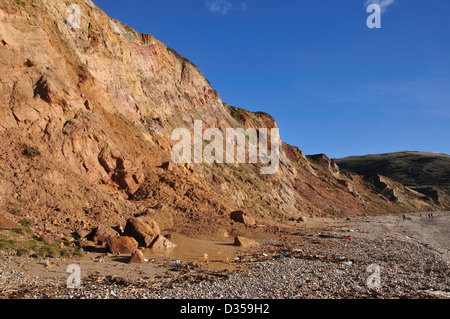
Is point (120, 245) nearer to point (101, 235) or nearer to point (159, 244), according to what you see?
point (101, 235)

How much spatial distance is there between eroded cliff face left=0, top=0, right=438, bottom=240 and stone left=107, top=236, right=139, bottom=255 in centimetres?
218

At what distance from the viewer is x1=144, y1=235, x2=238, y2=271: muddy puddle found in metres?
11.1

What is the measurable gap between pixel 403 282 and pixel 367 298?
2534 millimetres

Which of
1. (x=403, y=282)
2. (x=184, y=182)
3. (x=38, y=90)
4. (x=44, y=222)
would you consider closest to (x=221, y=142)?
(x=184, y=182)

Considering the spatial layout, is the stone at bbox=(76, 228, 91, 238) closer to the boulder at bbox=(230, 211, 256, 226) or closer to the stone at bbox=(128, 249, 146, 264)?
the stone at bbox=(128, 249, 146, 264)

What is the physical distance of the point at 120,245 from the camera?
11477 mm

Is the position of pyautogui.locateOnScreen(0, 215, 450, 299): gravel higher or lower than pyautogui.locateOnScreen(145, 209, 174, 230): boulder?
lower

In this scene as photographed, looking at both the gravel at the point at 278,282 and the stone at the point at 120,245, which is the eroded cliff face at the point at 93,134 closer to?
the stone at the point at 120,245

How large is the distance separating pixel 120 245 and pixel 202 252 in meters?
3.52

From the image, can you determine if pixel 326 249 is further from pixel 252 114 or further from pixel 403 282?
pixel 252 114

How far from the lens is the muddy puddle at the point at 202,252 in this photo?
11.1m

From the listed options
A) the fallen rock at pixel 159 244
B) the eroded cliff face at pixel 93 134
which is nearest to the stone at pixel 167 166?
the eroded cliff face at pixel 93 134

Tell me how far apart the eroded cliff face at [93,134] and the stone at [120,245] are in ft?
7.17

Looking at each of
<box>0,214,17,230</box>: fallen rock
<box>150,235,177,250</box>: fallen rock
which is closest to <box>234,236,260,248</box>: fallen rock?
<box>150,235,177,250</box>: fallen rock
